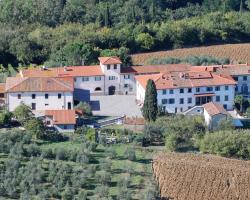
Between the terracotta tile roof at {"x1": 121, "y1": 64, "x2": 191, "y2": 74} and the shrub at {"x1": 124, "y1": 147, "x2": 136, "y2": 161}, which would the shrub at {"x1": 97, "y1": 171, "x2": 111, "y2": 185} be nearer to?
the shrub at {"x1": 124, "y1": 147, "x2": 136, "y2": 161}

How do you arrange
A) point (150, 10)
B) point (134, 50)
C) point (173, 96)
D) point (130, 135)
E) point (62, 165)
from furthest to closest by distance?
point (150, 10) < point (134, 50) < point (173, 96) < point (130, 135) < point (62, 165)

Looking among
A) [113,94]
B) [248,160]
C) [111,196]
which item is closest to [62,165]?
[111,196]

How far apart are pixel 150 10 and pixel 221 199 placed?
4443cm

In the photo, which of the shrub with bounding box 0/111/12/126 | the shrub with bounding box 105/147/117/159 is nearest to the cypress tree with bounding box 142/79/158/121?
the shrub with bounding box 105/147/117/159

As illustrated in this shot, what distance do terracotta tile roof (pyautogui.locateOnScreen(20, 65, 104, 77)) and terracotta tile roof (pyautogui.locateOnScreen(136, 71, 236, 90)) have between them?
4034mm

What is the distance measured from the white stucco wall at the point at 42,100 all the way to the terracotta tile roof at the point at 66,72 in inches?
134

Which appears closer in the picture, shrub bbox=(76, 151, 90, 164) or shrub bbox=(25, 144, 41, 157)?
shrub bbox=(76, 151, 90, 164)

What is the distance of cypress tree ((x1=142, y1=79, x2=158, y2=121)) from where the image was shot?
177 ft

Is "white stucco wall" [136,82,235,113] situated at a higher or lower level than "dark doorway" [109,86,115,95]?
lower

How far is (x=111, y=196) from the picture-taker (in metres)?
42.5

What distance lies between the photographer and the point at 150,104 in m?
54.0

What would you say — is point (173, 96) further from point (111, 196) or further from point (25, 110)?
point (111, 196)

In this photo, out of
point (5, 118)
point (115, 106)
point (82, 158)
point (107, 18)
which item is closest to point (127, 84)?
point (115, 106)

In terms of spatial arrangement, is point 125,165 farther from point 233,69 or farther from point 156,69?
point 233,69
